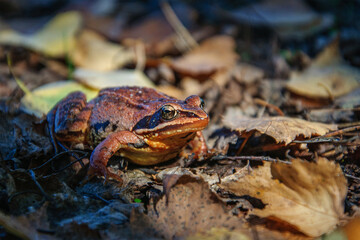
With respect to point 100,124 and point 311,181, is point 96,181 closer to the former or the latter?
point 100,124

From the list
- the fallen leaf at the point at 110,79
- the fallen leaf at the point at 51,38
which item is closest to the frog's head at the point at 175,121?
the fallen leaf at the point at 110,79

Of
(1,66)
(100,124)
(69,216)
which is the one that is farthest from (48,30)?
(69,216)

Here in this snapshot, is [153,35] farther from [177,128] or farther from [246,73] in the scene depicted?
[177,128]

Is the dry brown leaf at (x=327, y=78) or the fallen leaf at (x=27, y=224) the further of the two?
the dry brown leaf at (x=327, y=78)

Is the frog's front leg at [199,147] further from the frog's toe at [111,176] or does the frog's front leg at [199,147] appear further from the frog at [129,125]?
the frog's toe at [111,176]

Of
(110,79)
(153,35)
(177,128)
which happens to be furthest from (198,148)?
(153,35)

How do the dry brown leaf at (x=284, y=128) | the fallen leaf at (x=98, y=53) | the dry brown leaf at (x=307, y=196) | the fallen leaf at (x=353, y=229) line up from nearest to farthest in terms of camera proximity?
the fallen leaf at (x=353, y=229) < the dry brown leaf at (x=307, y=196) < the dry brown leaf at (x=284, y=128) < the fallen leaf at (x=98, y=53)
